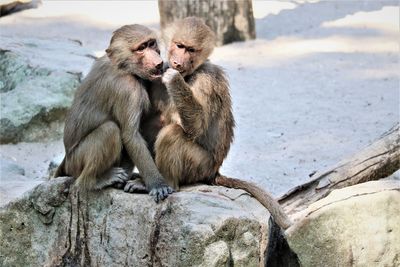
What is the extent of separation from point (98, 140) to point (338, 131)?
3.69m

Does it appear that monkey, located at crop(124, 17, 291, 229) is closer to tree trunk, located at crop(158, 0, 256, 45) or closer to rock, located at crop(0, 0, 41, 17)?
tree trunk, located at crop(158, 0, 256, 45)

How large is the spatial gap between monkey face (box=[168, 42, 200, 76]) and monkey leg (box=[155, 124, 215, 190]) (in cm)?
33

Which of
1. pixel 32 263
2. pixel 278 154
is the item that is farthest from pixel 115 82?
pixel 278 154

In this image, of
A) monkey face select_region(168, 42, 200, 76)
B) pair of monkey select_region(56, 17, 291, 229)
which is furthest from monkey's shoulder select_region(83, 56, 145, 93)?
monkey face select_region(168, 42, 200, 76)

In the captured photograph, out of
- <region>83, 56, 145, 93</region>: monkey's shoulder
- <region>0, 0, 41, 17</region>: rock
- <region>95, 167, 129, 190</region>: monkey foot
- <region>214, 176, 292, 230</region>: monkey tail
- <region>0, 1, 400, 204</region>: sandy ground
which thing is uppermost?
<region>83, 56, 145, 93</region>: monkey's shoulder

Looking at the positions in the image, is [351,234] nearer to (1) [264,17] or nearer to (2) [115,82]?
(2) [115,82]

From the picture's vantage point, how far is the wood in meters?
5.62

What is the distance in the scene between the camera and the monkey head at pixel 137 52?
4.89 meters

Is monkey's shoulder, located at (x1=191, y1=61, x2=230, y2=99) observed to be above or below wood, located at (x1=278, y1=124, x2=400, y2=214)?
above

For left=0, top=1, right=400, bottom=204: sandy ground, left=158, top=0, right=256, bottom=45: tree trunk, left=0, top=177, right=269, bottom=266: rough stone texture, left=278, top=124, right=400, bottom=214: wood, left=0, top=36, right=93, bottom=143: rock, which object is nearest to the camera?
left=0, top=177, right=269, bottom=266: rough stone texture

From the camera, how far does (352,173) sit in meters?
5.68

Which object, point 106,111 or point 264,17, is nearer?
point 106,111

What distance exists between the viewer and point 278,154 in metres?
7.66

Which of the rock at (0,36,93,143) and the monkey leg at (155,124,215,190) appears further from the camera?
the rock at (0,36,93,143)
